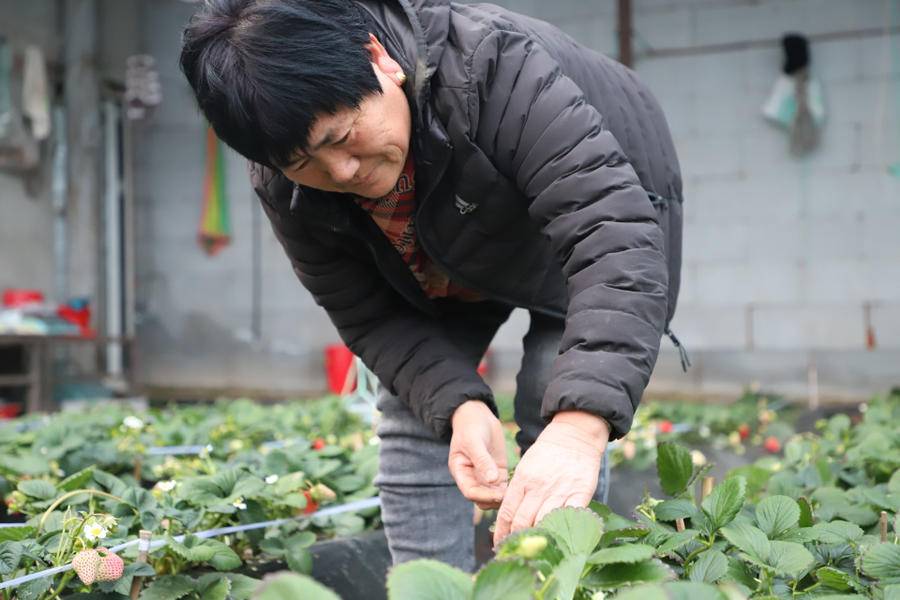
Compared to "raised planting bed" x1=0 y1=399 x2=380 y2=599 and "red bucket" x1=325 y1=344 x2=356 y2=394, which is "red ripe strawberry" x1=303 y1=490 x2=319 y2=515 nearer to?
"raised planting bed" x1=0 y1=399 x2=380 y2=599

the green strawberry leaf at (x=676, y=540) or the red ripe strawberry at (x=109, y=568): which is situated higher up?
the green strawberry leaf at (x=676, y=540)

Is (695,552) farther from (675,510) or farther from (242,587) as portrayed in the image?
(242,587)

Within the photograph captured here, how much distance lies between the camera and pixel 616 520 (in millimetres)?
1053

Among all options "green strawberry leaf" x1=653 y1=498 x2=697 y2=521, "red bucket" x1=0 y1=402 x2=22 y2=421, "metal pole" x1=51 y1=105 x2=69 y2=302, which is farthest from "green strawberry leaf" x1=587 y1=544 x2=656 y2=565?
"metal pole" x1=51 y1=105 x2=69 y2=302

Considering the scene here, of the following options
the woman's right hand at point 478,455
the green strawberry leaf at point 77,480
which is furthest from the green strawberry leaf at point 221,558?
the woman's right hand at point 478,455

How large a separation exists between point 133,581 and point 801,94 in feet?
15.1

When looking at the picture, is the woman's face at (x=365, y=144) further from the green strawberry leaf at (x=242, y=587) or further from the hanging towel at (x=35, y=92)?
the hanging towel at (x=35, y=92)

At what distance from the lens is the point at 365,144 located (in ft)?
3.52

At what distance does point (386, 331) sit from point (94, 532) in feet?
1.50

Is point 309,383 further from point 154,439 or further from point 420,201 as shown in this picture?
point 420,201

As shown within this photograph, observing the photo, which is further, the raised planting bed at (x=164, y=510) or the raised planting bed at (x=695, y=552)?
the raised planting bed at (x=164, y=510)

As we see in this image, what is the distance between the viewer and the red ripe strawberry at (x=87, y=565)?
45.7 inches

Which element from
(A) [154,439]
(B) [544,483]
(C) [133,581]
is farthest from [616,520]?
(A) [154,439]

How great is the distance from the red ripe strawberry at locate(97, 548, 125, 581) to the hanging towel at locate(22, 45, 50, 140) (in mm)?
4894
